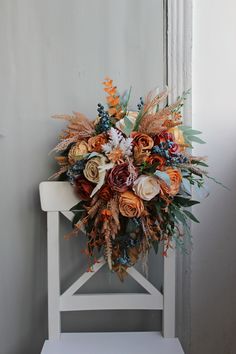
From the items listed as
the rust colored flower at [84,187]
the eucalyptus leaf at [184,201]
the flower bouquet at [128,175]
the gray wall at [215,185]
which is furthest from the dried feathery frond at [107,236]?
the gray wall at [215,185]

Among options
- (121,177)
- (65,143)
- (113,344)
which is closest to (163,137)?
(121,177)

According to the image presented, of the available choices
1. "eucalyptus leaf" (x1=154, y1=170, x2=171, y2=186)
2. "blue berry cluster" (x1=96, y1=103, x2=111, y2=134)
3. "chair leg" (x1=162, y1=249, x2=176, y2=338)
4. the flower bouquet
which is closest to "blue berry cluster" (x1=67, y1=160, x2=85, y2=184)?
the flower bouquet

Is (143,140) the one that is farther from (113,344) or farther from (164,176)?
(113,344)

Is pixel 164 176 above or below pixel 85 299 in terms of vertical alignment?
above

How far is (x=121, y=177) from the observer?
0.89 meters

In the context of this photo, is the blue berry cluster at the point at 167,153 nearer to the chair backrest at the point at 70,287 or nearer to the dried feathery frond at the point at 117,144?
the dried feathery frond at the point at 117,144

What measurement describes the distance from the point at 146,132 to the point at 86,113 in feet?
0.89

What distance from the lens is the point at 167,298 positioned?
1.04m

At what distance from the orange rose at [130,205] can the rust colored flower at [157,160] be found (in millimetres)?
95

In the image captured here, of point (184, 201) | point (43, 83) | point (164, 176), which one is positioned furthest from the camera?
point (43, 83)

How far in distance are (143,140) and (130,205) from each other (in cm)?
17

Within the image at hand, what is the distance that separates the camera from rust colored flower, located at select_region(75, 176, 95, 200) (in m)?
0.96

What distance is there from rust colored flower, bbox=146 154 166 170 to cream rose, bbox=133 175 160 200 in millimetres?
39

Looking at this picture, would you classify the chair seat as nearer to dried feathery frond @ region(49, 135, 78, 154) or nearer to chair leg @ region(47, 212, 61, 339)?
chair leg @ region(47, 212, 61, 339)
